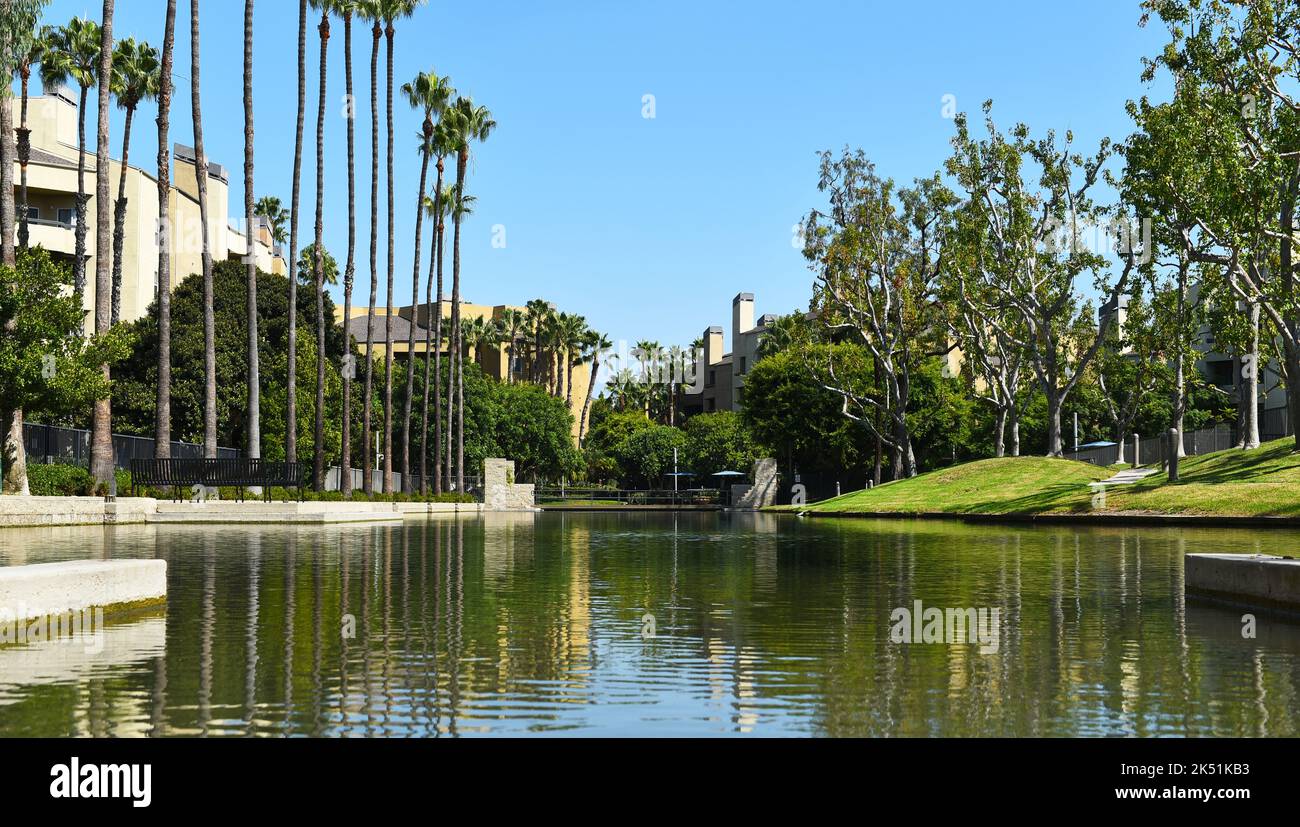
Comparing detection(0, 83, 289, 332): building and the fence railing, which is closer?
detection(0, 83, 289, 332): building

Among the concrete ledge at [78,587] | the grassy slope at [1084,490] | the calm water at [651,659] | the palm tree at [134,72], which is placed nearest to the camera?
the calm water at [651,659]

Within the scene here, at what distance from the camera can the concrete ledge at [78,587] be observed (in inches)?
402

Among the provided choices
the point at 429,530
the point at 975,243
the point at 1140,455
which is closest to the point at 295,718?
the point at 429,530

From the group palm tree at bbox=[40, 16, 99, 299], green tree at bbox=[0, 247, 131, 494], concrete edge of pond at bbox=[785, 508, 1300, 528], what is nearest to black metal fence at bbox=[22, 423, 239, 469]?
green tree at bbox=[0, 247, 131, 494]

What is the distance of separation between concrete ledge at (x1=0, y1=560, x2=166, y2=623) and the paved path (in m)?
36.9

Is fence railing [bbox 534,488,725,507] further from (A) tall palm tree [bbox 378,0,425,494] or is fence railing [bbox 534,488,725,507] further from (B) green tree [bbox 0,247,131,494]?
(B) green tree [bbox 0,247,131,494]

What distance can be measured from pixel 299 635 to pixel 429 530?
24666 millimetres

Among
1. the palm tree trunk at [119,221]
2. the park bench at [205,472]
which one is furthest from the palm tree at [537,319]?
the park bench at [205,472]

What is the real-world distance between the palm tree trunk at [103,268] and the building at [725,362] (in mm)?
80641

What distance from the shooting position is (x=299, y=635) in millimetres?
10344

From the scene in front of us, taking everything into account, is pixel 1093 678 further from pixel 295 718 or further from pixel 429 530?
pixel 429 530

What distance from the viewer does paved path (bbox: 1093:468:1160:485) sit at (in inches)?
1734

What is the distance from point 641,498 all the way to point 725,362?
4301 centimetres

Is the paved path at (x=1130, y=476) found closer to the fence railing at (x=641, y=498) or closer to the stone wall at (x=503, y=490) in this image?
the stone wall at (x=503, y=490)
